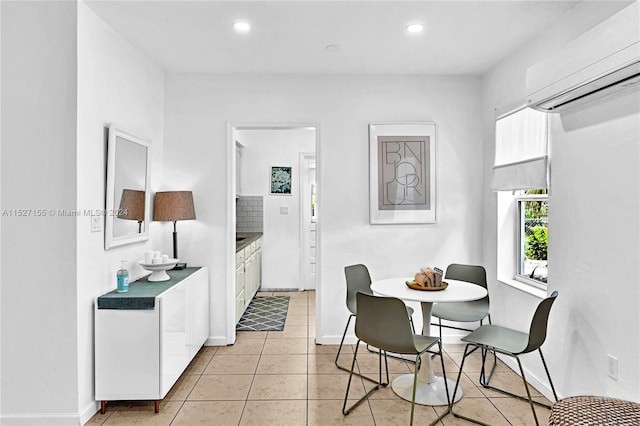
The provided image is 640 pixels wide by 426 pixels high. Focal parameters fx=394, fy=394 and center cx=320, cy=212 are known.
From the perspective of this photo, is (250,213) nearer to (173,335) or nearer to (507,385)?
(173,335)

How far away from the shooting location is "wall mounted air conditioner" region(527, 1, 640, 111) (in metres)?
1.81

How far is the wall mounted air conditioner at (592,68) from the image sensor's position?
1806 mm

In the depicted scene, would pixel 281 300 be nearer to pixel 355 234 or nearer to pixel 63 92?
pixel 355 234

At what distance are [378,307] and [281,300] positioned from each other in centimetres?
334

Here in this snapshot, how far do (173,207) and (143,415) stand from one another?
1.61 metres

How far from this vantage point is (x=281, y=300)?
5.48 m

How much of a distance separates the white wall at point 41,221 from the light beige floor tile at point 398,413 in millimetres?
1869

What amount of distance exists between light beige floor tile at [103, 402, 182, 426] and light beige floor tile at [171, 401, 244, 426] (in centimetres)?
6

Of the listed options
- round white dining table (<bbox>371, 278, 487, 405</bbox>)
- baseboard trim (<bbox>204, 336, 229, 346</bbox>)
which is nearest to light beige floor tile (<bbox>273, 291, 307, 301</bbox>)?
baseboard trim (<bbox>204, 336, 229, 346</bbox>)

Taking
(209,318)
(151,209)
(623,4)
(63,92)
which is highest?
(623,4)

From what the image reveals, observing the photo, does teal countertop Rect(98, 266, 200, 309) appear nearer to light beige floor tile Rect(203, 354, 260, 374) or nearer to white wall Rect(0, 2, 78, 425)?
white wall Rect(0, 2, 78, 425)

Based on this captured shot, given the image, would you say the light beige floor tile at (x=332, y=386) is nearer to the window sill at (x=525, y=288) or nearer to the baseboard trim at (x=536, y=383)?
the baseboard trim at (x=536, y=383)

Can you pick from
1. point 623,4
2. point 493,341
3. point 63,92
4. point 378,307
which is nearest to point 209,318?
point 378,307

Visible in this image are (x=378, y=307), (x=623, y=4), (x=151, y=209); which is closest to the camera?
(x=623, y=4)
